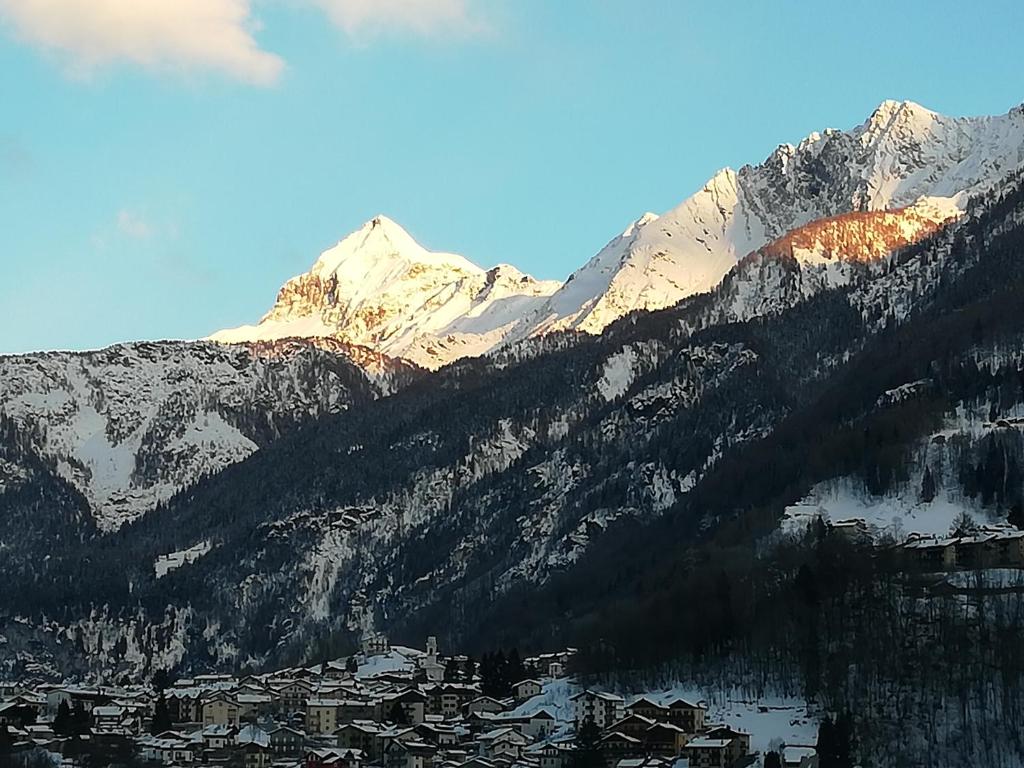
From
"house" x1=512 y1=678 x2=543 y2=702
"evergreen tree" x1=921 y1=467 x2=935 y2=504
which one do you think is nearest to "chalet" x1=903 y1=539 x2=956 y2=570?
"evergreen tree" x1=921 y1=467 x2=935 y2=504

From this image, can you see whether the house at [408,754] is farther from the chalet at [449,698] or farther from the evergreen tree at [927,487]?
the evergreen tree at [927,487]

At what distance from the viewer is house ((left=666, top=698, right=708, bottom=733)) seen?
135m

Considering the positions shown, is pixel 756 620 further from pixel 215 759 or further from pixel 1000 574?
pixel 215 759

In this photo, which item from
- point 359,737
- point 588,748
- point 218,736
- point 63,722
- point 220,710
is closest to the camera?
point 588,748

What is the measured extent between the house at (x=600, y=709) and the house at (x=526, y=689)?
1336 cm

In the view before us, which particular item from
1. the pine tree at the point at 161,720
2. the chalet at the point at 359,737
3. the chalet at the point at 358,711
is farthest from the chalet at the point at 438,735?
the pine tree at the point at 161,720

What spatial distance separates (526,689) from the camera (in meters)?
163

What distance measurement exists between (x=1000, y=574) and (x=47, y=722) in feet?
253

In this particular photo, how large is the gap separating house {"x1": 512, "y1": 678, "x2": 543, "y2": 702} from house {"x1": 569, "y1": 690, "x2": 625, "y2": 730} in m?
13.4

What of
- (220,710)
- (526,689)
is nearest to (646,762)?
(526,689)

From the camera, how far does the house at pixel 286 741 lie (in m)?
149

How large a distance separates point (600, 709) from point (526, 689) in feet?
56.4

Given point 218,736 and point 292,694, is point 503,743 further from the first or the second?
point 292,694

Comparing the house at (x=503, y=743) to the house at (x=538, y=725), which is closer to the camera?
the house at (x=503, y=743)
